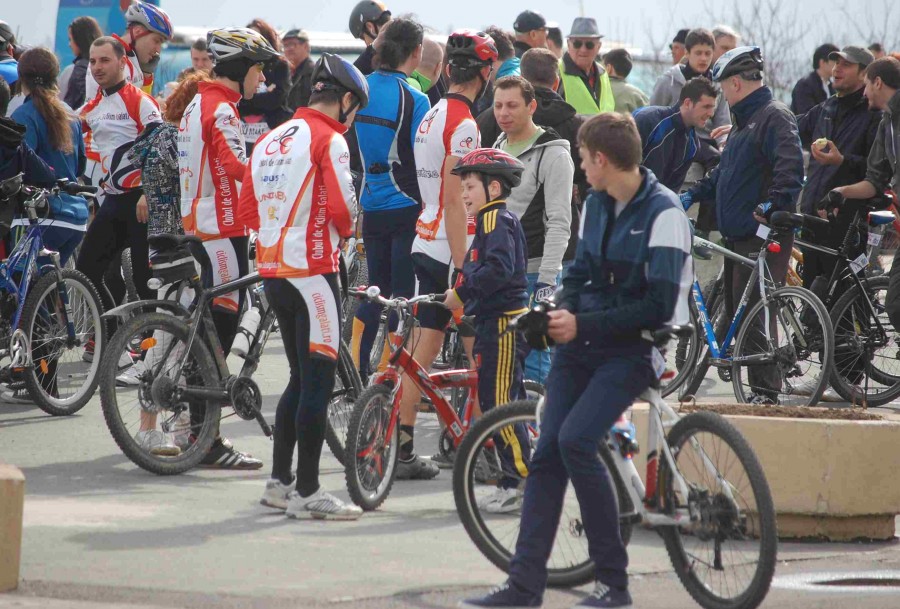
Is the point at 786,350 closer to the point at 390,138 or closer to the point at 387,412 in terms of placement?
the point at 390,138

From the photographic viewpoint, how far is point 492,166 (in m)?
7.03

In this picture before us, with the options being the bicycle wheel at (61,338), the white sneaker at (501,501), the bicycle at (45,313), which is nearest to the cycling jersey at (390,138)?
the bicycle at (45,313)

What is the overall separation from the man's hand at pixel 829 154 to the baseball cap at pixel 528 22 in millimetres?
2928

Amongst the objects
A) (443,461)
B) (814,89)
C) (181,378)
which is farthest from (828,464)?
(814,89)

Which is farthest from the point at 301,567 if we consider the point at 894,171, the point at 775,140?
the point at 894,171

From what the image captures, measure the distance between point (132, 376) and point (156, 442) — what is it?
15.1 inches

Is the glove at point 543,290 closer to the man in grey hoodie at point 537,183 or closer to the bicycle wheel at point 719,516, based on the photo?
the man in grey hoodie at point 537,183

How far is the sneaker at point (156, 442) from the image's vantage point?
24.9ft

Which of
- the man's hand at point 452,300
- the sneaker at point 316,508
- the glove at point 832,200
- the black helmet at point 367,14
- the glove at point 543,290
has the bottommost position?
the sneaker at point 316,508

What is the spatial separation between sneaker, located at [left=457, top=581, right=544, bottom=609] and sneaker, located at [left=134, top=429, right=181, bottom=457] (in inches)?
108

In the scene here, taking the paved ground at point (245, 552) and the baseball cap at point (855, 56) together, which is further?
the baseball cap at point (855, 56)

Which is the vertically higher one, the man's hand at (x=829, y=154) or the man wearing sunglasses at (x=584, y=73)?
the man wearing sunglasses at (x=584, y=73)

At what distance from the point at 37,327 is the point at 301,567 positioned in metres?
3.96

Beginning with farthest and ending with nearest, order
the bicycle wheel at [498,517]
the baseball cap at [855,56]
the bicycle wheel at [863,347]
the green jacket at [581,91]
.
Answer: the green jacket at [581,91] < the baseball cap at [855,56] < the bicycle wheel at [863,347] < the bicycle wheel at [498,517]
